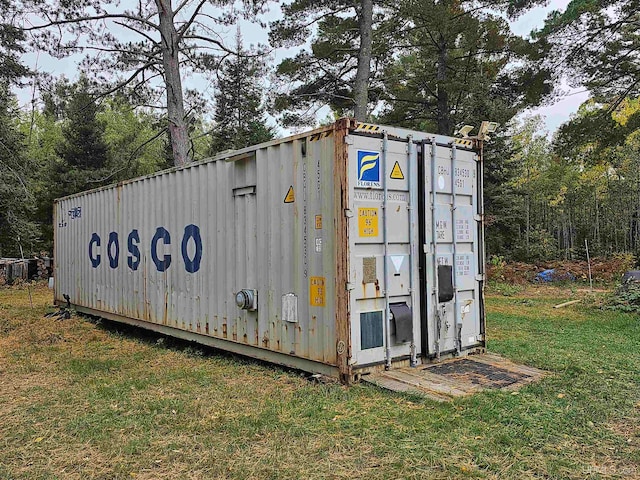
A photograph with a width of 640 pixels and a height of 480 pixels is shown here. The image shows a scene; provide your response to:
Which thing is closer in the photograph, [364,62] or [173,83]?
[173,83]

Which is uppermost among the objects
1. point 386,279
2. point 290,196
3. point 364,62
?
point 364,62

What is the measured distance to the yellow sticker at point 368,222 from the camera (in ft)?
16.9

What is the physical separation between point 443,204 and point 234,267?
265 centimetres

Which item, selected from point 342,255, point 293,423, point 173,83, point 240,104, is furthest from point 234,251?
point 240,104

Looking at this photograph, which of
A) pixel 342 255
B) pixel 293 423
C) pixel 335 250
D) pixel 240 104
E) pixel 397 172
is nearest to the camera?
pixel 293 423

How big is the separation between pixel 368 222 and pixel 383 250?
35 centimetres

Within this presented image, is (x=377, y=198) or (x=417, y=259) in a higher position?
(x=377, y=198)

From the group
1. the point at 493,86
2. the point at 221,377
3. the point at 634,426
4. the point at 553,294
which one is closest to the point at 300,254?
the point at 221,377

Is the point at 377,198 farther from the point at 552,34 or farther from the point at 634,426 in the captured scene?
the point at 552,34

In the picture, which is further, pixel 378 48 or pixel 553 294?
pixel 378 48

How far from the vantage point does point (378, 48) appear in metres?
15.5

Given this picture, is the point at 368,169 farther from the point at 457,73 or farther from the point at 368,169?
the point at 457,73

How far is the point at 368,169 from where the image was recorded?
5246 mm

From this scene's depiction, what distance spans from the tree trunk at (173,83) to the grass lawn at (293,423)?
809 centimetres
